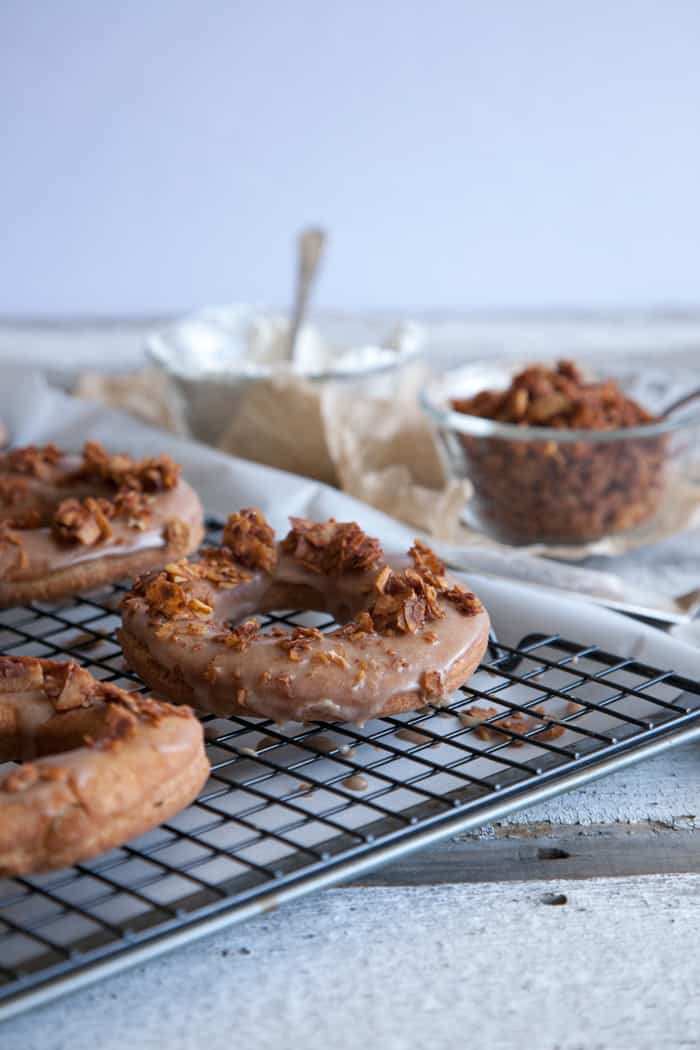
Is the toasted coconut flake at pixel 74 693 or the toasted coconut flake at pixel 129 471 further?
the toasted coconut flake at pixel 129 471

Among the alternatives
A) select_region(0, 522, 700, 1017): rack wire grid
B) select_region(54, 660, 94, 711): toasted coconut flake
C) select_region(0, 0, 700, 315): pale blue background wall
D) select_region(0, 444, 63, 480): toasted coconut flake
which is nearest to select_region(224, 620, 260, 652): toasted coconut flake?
select_region(0, 522, 700, 1017): rack wire grid

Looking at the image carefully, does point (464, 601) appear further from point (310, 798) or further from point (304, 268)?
point (304, 268)

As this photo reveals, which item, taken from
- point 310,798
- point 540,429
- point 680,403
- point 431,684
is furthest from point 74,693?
point 680,403

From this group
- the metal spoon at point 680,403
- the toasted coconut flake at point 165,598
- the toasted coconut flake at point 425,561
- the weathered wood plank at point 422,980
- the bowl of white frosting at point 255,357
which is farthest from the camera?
the bowl of white frosting at point 255,357

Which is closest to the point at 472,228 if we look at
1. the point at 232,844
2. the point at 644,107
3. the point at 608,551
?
the point at 644,107

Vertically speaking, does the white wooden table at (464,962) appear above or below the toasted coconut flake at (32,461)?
below

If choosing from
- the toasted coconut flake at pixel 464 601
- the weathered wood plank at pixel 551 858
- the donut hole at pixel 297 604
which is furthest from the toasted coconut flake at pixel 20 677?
the toasted coconut flake at pixel 464 601

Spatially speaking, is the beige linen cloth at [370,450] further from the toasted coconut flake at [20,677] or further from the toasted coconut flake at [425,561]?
the toasted coconut flake at [20,677]
